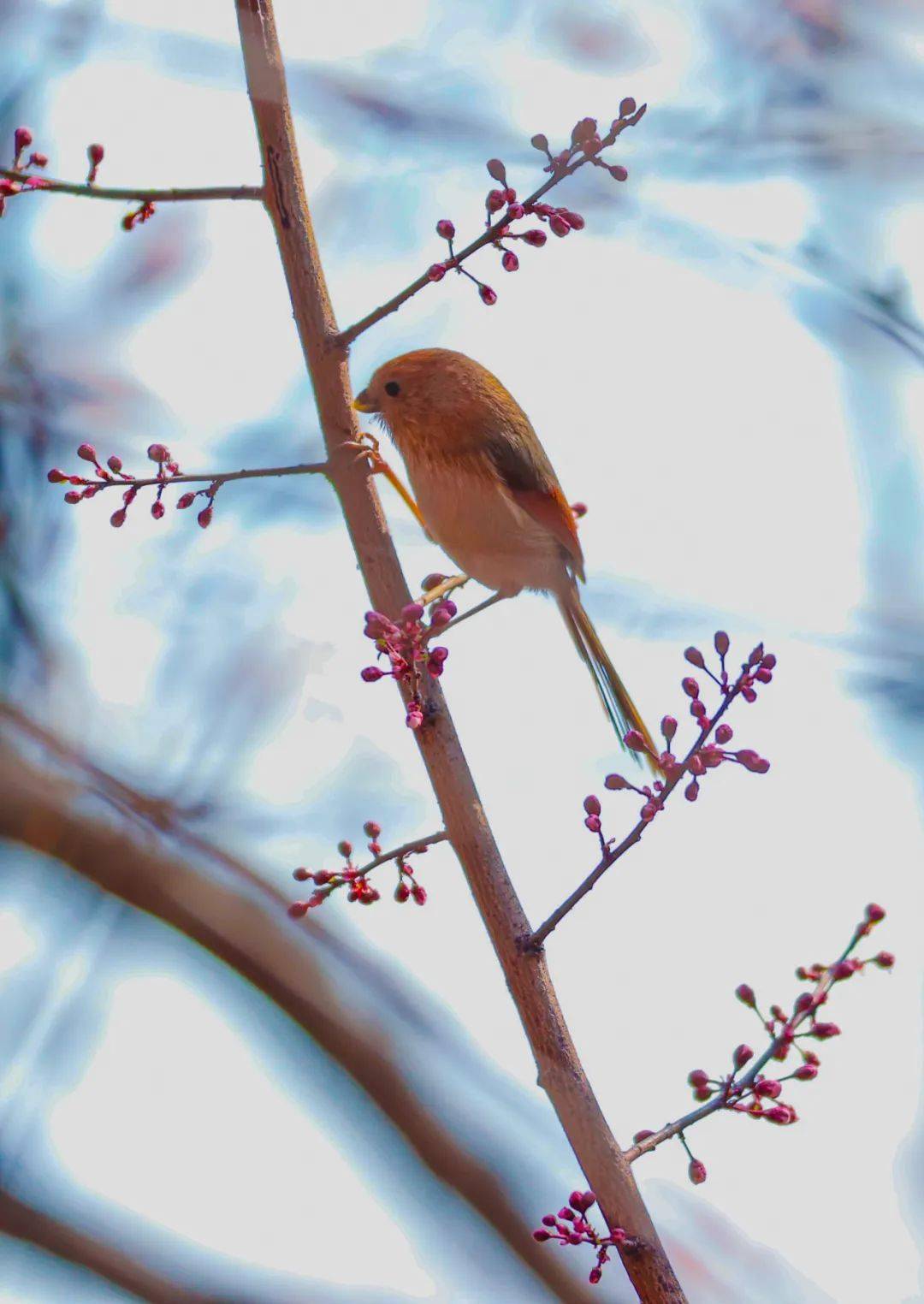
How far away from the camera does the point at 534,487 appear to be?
2.88 metres

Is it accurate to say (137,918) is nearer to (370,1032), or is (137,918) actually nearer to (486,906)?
(370,1032)

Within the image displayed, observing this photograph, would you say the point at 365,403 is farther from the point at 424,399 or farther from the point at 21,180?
the point at 21,180

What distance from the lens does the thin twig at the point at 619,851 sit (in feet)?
5.34

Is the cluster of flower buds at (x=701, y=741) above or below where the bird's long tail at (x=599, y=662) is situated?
below

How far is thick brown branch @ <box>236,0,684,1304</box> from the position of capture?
1.58m

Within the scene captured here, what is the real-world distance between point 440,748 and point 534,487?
116 cm

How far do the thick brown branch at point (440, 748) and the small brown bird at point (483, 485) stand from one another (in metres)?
0.69

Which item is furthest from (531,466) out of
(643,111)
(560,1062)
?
(560,1062)

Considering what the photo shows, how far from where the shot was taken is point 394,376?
9.27ft

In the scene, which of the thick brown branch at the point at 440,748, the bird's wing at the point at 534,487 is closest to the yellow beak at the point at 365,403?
the bird's wing at the point at 534,487

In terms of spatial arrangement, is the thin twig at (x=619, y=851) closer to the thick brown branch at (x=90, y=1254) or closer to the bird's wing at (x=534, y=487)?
the thick brown branch at (x=90, y=1254)

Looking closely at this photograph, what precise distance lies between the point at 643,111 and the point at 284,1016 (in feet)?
5.18

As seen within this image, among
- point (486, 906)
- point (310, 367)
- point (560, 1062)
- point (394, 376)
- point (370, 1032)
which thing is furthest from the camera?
point (394, 376)

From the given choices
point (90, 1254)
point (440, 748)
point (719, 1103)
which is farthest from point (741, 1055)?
point (90, 1254)
